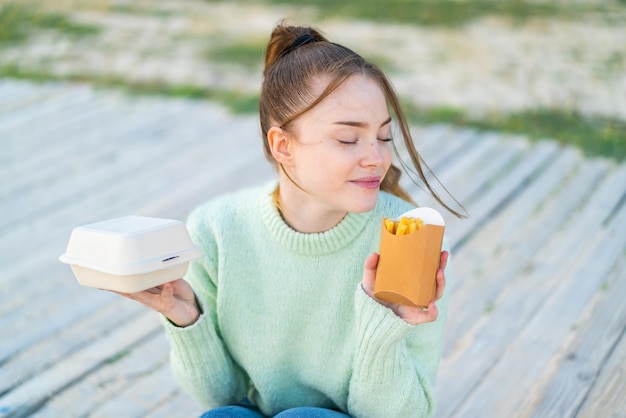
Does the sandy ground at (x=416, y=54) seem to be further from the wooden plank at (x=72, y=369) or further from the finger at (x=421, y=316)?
the finger at (x=421, y=316)

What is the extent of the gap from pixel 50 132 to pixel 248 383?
309cm

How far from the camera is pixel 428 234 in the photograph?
174 centimetres

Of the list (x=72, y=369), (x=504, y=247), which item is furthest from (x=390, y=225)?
(x=504, y=247)

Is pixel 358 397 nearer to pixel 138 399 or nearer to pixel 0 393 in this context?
pixel 138 399

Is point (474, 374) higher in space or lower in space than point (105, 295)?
higher

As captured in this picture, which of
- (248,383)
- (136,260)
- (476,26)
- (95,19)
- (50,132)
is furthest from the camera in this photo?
(95,19)

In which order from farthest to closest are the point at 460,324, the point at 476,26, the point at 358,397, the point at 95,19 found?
the point at 95,19 < the point at 476,26 < the point at 460,324 < the point at 358,397

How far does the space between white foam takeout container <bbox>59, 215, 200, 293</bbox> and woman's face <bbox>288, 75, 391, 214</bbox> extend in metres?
0.32

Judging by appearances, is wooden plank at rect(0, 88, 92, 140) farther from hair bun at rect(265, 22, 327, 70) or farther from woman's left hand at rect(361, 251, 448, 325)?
woman's left hand at rect(361, 251, 448, 325)

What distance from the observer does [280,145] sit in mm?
1991

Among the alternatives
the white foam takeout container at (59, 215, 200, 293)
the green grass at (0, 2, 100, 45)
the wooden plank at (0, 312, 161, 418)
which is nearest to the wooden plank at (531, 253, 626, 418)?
the white foam takeout container at (59, 215, 200, 293)

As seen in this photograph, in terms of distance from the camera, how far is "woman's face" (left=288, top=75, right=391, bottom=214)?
1873 millimetres

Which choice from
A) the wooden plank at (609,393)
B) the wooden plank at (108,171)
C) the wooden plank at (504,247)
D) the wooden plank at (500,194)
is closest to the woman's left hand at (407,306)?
the wooden plank at (609,393)

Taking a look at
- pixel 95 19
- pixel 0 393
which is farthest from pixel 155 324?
pixel 95 19
